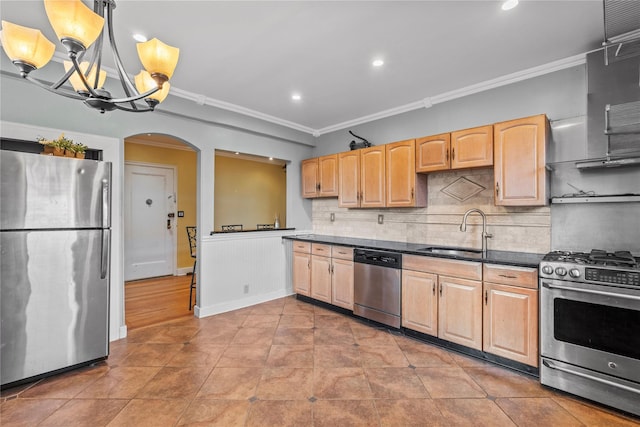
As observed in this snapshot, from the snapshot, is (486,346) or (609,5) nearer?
(609,5)

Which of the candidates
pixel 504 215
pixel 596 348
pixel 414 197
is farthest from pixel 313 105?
pixel 596 348

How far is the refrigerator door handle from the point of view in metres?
2.60

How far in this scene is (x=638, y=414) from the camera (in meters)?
1.91

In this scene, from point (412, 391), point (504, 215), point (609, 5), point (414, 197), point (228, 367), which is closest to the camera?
point (609, 5)

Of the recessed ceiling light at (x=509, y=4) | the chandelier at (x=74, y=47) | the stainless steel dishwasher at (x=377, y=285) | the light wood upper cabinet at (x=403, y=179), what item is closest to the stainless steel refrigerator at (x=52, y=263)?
the chandelier at (x=74, y=47)

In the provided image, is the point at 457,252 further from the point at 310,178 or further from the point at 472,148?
the point at 310,178

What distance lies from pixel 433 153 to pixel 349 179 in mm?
1257

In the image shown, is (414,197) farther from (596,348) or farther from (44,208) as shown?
(44,208)

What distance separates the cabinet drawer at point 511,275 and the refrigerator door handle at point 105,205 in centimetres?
340

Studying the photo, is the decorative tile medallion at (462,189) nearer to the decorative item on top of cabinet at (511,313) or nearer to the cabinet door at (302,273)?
the decorative item on top of cabinet at (511,313)

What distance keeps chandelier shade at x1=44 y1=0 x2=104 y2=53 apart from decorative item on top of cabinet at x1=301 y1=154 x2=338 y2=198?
3.34 meters

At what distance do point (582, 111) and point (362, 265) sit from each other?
259 centimetres

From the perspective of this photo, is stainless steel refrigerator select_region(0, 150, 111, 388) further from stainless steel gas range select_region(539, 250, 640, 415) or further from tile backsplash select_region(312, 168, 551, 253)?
stainless steel gas range select_region(539, 250, 640, 415)

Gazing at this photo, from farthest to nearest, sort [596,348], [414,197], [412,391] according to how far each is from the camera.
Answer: [414,197] → [412,391] → [596,348]
